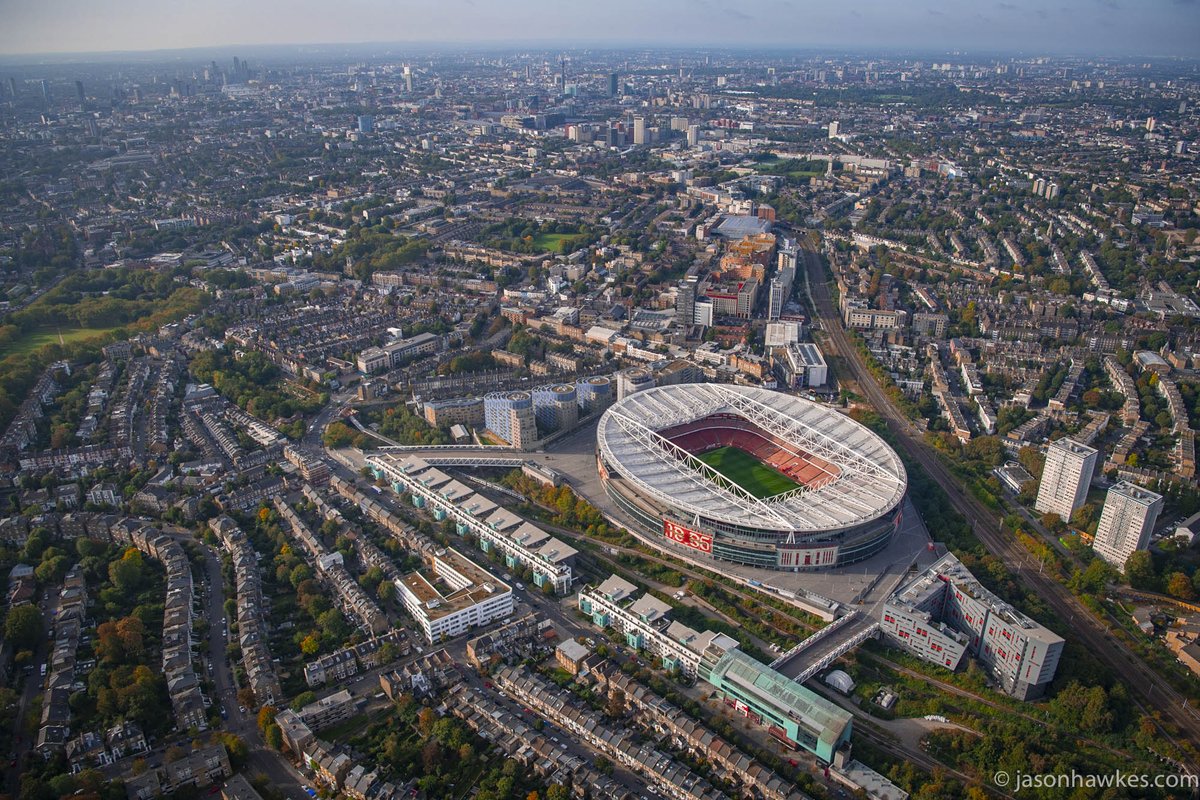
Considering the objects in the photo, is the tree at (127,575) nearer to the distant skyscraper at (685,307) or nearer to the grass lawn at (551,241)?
the distant skyscraper at (685,307)

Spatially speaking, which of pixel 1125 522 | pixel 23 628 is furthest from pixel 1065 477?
pixel 23 628

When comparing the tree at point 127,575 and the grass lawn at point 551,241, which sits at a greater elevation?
the grass lawn at point 551,241

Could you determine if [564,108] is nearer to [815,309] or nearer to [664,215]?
[664,215]

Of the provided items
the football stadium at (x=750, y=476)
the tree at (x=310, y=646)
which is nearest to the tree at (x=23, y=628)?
the tree at (x=310, y=646)

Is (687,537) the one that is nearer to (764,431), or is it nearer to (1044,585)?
(764,431)

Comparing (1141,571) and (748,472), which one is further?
(748,472)

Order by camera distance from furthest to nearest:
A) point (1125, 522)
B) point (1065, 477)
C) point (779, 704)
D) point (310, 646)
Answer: point (1065, 477), point (1125, 522), point (310, 646), point (779, 704)
